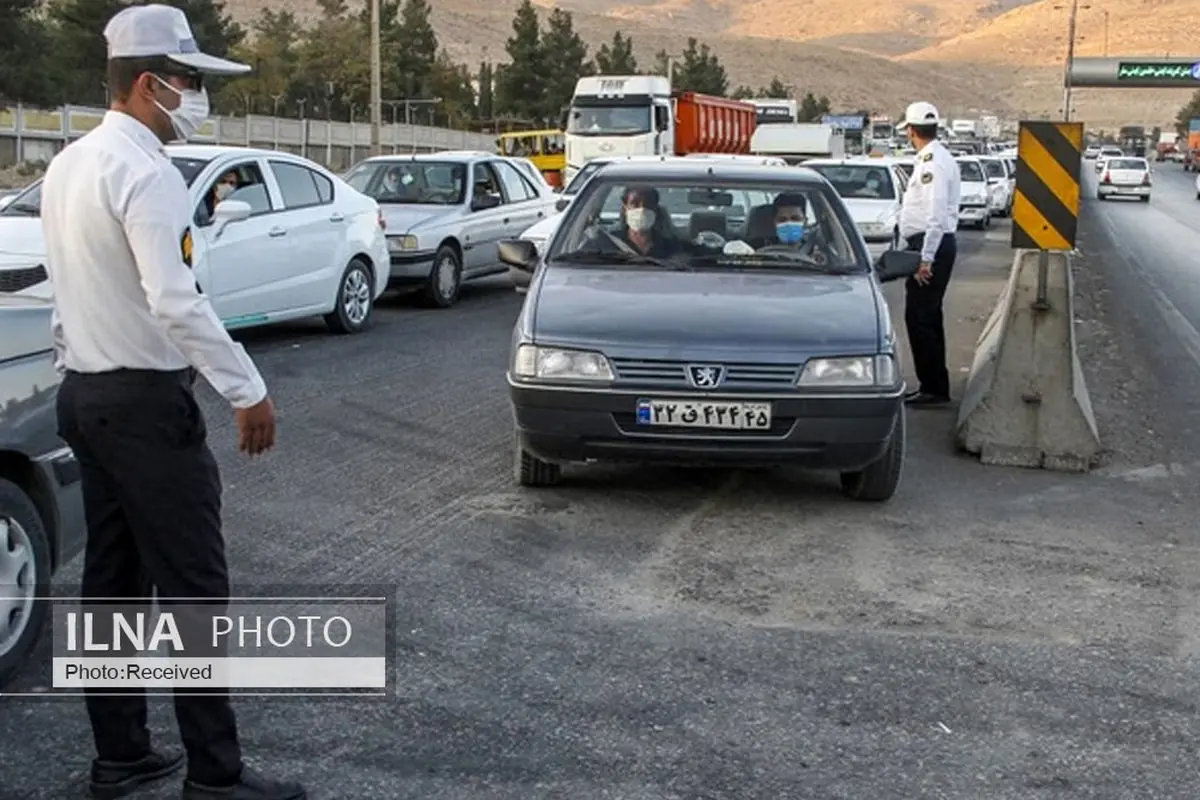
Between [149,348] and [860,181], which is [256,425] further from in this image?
[860,181]

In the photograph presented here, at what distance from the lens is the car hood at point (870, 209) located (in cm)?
1891

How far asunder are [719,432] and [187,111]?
3370mm

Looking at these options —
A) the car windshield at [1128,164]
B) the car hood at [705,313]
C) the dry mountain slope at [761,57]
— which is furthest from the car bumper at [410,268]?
the dry mountain slope at [761,57]

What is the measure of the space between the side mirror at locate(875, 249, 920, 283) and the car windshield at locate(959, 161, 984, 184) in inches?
1010

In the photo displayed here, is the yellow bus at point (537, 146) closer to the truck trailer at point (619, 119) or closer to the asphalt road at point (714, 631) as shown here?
the truck trailer at point (619, 119)

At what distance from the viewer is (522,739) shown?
4160 mm

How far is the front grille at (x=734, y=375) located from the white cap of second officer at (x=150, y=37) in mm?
3246

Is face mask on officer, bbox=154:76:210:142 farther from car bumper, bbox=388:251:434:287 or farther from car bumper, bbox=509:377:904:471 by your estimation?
car bumper, bbox=388:251:434:287

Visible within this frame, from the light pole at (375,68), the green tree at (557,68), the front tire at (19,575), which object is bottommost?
the front tire at (19,575)

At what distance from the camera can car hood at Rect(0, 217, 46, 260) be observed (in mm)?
8781

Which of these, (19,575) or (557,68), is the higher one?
(557,68)

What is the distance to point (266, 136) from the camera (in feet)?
168

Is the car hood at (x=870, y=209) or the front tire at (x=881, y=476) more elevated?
the car hood at (x=870, y=209)

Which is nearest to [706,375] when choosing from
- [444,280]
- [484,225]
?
[444,280]
